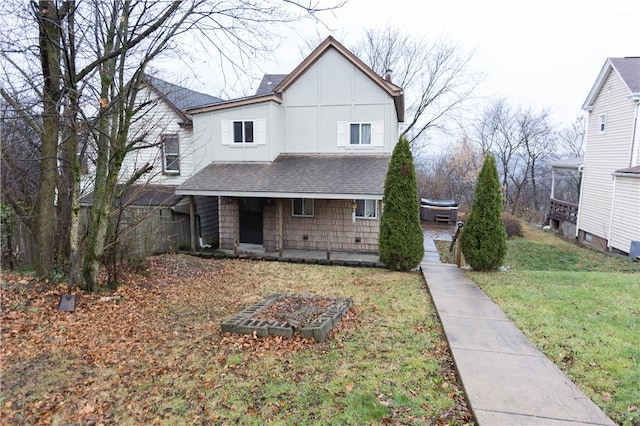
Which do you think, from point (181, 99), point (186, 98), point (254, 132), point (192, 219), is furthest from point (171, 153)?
point (254, 132)

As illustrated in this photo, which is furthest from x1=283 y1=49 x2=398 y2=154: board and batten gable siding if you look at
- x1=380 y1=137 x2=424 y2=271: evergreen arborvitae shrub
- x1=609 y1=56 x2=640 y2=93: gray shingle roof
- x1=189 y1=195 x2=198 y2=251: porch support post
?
x1=609 y1=56 x2=640 y2=93: gray shingle roof

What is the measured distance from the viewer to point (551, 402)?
136 inches

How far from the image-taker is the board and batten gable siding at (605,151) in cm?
1523

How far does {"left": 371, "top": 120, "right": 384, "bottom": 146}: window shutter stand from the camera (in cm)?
Result: 1334

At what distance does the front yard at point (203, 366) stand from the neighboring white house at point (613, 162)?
12.3m

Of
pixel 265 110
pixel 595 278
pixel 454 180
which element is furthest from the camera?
pixel 454 180

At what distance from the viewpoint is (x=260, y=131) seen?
44.5ft

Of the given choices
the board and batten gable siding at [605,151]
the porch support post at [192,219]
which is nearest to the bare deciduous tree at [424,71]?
the board and batten gable siding at [605,151]

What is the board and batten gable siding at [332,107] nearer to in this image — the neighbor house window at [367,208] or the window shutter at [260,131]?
the window shutter at [260,131]

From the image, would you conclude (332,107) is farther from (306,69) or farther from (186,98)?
(186,98)

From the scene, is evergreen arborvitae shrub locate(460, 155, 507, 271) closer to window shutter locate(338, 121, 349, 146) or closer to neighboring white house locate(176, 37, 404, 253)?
neighboring white house locate(176, 37, 404, 253)

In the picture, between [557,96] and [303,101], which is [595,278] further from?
[557,96]

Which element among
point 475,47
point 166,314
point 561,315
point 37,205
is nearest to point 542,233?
point 475,47

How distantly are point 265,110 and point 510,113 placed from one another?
2828cm
